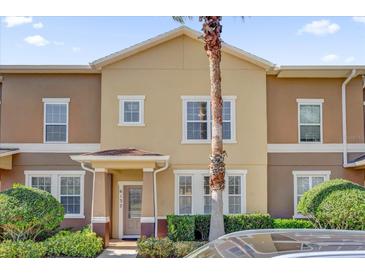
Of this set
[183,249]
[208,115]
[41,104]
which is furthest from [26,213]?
[208,115]

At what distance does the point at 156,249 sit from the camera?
11367 mm

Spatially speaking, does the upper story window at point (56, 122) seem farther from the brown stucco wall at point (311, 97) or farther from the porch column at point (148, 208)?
the brown stucco wall at point (311, 97)

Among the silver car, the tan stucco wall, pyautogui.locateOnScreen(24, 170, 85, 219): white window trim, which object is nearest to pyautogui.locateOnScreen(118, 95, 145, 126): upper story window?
A: the tan stucco wall

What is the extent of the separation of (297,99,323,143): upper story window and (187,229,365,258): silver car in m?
12.1

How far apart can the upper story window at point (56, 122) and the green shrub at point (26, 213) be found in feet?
11.9

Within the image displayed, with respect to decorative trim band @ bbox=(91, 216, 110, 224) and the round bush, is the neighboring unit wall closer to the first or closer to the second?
the round bush

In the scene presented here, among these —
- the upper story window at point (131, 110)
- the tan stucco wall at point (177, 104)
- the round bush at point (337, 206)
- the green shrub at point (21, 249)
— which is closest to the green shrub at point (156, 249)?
the green shrub at point (21, 249)

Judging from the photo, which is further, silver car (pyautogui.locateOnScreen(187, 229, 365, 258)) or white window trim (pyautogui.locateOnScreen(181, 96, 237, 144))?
white window trim (pyautogui.locateOnScreen(181, 96, 237, 144))

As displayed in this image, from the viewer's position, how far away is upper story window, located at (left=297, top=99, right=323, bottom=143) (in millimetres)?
15375

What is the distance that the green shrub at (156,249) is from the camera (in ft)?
37.2

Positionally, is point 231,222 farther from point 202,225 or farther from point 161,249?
point 161,249

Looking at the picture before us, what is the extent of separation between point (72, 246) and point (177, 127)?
5132 millimetres
